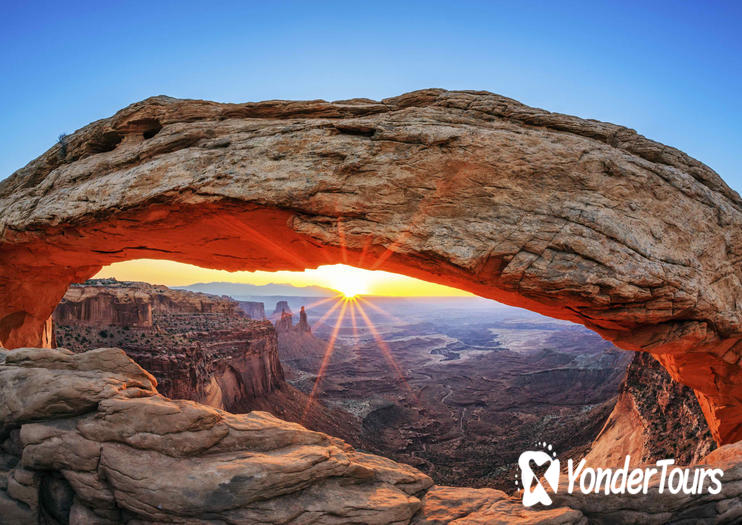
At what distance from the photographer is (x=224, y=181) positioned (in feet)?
24.6

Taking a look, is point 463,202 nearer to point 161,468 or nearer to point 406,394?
point 161,468

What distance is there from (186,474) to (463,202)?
6.97 metres

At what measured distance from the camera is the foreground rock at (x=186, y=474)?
5566 millimetres

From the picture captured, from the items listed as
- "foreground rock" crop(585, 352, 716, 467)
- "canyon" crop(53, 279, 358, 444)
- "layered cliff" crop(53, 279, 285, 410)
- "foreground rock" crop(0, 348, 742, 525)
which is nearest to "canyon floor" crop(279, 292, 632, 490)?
"foreground rock" crop(585, 352, 716, 467)

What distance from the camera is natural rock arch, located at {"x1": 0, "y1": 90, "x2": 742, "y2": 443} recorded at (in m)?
6.88

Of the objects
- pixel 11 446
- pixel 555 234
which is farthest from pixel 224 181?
pixel 555 234

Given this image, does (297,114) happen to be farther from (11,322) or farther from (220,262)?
(11,322)

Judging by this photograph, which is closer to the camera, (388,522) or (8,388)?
(388,522)

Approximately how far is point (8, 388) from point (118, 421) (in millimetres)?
2522

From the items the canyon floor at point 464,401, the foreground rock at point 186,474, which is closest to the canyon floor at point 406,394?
the canyon floor at point 464,401

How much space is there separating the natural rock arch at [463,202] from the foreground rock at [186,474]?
3.56 metres

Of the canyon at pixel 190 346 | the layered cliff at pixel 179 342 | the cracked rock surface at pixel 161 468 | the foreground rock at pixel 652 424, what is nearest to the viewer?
the cracked rock surface at pixel 161 468

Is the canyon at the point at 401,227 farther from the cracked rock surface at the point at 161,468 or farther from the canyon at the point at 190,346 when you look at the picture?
the canyon at the point at 190,346

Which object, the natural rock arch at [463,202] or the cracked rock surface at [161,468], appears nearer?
the cracked rock surface at [161,468]
